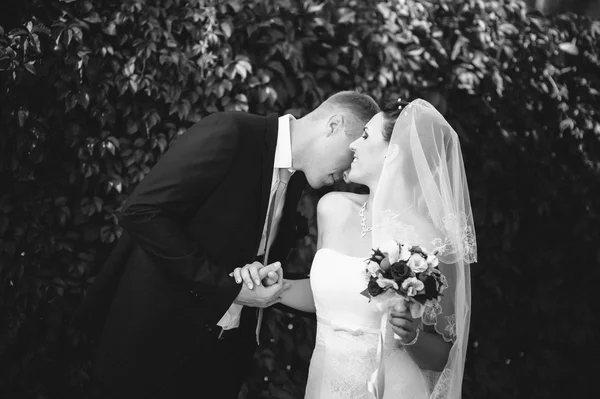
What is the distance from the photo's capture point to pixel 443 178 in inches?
110

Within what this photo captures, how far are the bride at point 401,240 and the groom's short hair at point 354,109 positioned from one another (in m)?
0.09

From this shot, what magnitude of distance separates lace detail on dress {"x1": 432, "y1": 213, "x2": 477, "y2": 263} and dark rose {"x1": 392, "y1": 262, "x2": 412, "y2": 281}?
13.2 inches

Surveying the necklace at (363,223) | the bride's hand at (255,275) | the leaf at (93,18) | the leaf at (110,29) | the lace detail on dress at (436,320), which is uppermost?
the leaf at (93,18)

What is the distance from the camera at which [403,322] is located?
2.55 m

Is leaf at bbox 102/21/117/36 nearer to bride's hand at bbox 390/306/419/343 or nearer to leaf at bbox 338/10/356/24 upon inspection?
Answer: leaf at bbox 338/10/356/24

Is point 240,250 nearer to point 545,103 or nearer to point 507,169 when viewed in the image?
point 507,169

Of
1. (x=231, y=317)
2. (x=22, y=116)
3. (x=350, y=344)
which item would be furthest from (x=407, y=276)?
(x=22, y=116)

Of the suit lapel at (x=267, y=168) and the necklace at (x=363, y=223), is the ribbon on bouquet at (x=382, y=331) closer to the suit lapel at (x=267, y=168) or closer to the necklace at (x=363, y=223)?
the necklace at (x=363, y=223)

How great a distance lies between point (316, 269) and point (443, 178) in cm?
66

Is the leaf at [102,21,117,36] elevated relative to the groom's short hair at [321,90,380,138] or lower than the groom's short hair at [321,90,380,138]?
elevated

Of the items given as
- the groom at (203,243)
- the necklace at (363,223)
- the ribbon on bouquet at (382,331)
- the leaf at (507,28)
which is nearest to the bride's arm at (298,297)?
the groom at (203,243)

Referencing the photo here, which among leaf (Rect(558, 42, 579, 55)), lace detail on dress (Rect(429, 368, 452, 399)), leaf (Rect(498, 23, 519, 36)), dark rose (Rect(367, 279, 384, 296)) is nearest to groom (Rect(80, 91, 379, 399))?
dark rose (Rect(367, 279, 384, 296))

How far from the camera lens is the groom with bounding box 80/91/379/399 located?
8.90 feet

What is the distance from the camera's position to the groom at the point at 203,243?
2713 millimetres
